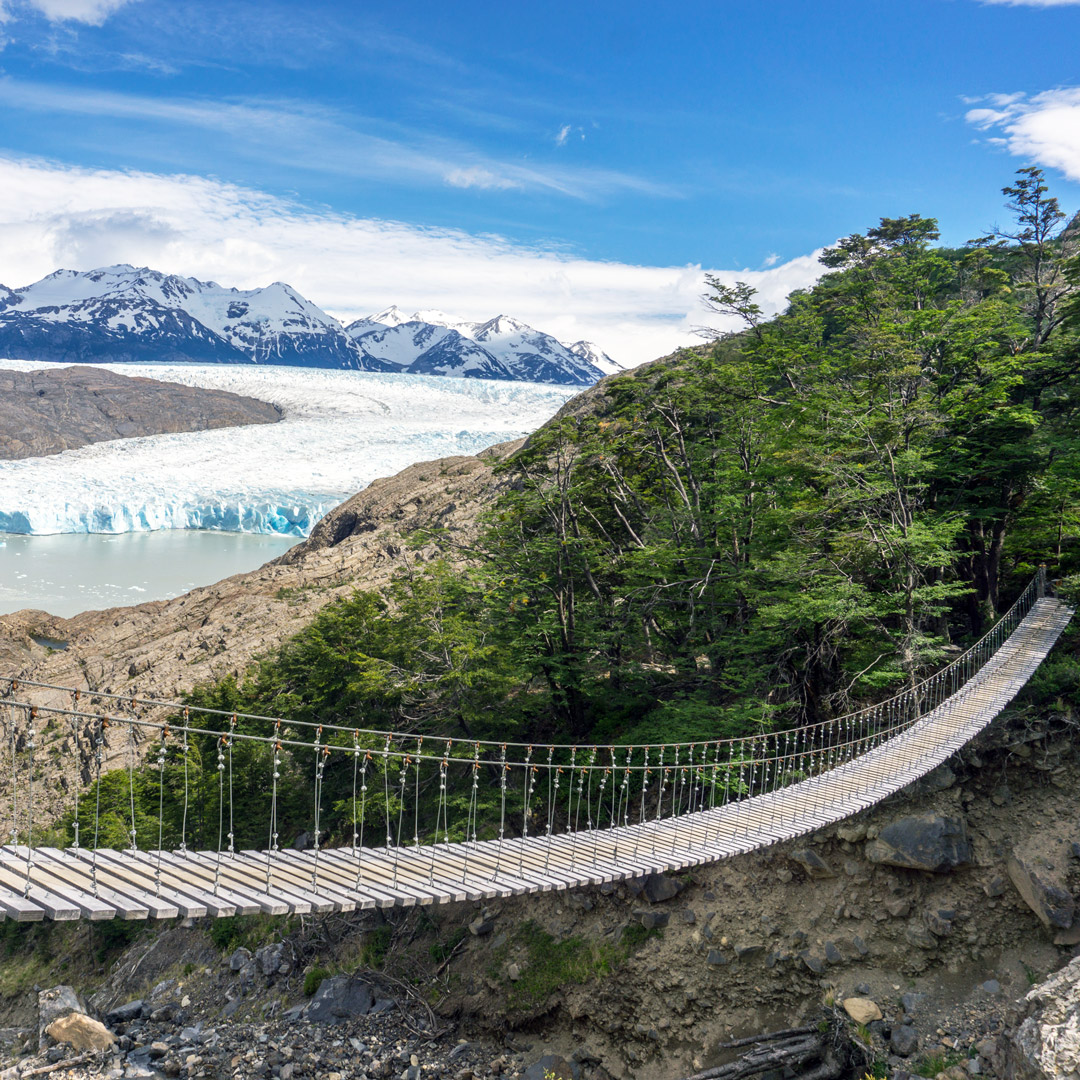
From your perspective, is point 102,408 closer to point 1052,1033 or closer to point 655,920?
point 655,920

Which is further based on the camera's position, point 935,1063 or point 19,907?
point 935,1063

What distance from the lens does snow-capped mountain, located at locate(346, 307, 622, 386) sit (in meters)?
171

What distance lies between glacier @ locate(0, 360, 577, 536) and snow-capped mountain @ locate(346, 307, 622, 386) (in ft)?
Answer: 358

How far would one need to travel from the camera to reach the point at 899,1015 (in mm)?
7977

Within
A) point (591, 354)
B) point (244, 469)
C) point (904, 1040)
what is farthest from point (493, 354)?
point (904, 1040)

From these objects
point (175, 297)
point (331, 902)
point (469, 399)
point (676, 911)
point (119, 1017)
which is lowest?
point (119, 1017)

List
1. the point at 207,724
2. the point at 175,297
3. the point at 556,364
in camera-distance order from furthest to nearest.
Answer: the point at 175,297 → the point at 556,364 → the point at 207,724

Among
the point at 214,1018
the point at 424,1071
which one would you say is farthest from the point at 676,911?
the point at 214,1018

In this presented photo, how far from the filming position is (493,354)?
178 m

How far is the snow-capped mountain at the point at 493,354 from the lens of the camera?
171000mm

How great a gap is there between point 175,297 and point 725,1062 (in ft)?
689

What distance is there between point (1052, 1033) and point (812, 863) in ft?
12.3

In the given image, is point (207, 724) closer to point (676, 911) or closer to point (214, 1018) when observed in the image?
point (214, 1018)

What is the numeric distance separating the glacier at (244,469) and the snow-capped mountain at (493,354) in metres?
109
